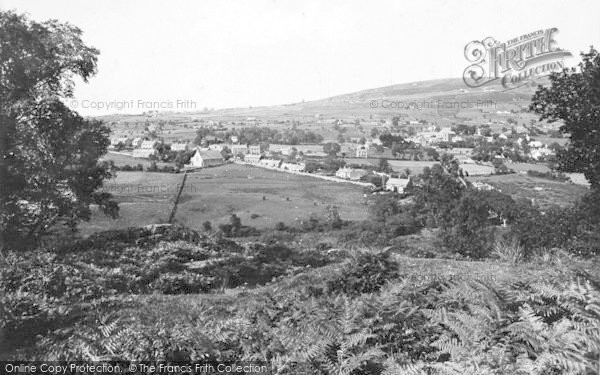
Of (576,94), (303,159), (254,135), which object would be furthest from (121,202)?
(254,135)

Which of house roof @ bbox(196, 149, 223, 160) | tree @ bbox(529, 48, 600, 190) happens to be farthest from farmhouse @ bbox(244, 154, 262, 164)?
tree @ bbox(529, 48, 600, 190)

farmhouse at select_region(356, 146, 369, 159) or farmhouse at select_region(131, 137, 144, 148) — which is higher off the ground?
farmhouse at select_region(131, 137, 144, 148)

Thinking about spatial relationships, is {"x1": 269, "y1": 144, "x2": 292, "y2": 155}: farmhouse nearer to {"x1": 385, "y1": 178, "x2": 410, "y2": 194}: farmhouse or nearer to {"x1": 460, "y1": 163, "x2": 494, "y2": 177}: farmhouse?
{"x1": 385, "y1": 178, "x2": 410, "y2": 194}: farmhouse

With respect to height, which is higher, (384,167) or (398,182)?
(384,167)

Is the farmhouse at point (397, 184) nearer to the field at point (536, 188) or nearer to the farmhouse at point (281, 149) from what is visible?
the field at point (536, 188)

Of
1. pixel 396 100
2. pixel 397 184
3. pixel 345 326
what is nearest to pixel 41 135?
pixel 345 326

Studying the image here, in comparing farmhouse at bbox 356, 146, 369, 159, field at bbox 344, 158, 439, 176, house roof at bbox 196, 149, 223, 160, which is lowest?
field at bbox 344, 158, 439, 176

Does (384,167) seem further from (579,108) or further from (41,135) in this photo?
(41,135)
